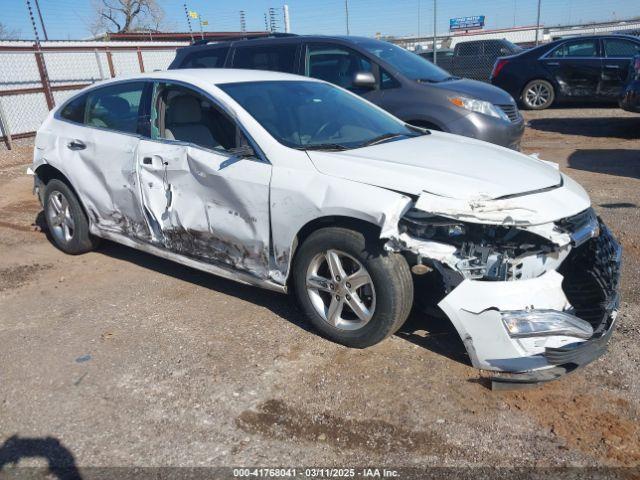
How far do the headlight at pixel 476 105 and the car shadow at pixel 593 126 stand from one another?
477 cm

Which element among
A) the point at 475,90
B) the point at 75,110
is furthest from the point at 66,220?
the point at 475,90

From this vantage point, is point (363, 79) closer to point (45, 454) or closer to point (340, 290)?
point (340, 290)

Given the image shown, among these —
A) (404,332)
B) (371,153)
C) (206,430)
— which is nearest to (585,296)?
(404,332)

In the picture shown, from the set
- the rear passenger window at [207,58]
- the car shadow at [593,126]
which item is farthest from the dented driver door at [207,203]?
the car shadow at [593,126]

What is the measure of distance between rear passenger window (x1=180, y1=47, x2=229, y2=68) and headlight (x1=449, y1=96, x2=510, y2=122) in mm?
3263

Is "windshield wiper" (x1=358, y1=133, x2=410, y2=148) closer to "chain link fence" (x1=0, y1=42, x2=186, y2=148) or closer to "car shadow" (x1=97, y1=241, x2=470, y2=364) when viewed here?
"car shadow" (x1=97, y1=241, x2=470, y2=364)

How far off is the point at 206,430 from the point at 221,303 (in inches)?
58.0

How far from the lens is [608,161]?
8.16m

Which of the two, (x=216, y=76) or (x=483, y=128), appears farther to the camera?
(x=483, y=128)

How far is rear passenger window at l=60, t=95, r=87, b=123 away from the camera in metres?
4.95

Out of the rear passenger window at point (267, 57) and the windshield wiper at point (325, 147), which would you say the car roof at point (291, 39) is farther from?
the windshield wiper at point (325, 147)

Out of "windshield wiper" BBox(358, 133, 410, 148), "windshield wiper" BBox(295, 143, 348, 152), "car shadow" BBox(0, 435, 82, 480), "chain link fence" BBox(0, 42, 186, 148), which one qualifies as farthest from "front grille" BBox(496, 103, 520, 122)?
"chain link fence" BBox(0, 42, 186, 148)

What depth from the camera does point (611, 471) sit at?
2.39 meters

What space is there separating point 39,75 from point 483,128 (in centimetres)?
1099
